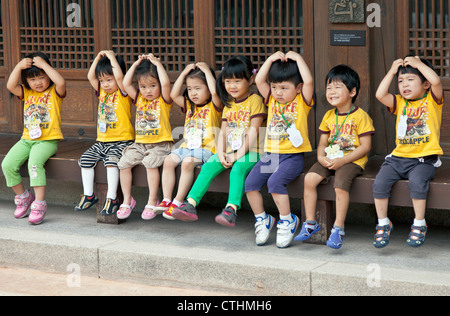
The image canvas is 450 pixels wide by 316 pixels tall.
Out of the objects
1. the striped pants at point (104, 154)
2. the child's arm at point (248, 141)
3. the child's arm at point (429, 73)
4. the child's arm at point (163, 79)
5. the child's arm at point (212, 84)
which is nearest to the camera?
the child's arm at point (429, 73)

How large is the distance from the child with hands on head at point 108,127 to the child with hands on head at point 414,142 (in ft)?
7.64

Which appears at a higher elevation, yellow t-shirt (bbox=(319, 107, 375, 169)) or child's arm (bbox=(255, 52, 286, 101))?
child's arm (bbox=(255, 52, 286, 101))

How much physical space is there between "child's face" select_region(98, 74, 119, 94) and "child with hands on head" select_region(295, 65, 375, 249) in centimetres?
197

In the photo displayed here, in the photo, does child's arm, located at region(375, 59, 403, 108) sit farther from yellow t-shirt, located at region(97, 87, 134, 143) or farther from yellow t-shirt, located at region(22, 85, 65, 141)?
yellow t-shirt, located at region(22, 85, 65, 141)

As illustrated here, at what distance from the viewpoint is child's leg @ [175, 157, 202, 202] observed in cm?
637

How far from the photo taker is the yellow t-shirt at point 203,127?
21.4 feet

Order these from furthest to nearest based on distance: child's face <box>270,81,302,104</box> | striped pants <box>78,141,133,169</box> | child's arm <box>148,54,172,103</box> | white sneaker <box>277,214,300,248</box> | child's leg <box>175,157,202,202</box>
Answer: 1. striped pants <box>78,141,133,169</box>
2. child's arm <box>148,54,172,103</box>
3. child's leg <box>175,157,202,202</box>
4. child's face <box>270,81,302,104</box>
5. white sneaker <box>277,214,300,248</box>

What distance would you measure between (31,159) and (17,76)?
0.79 metres

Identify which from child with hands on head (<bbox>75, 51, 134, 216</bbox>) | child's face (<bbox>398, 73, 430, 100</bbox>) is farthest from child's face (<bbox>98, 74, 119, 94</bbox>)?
child's face (<bbox>398, 73, 430, 100</bbox>)

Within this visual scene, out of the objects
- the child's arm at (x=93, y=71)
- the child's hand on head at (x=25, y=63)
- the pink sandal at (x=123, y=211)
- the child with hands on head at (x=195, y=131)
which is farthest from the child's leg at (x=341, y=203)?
the child's hand on head at (x=25, y=63)

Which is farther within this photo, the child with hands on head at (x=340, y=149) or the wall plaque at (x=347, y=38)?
the wall plaque at (x=347, y=38)

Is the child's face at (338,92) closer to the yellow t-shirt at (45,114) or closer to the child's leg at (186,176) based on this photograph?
the child's leg at (186,176)

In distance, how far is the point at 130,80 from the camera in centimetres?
675

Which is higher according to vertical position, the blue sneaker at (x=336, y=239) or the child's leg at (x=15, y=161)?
the child's leg at (x=15, y=161)
